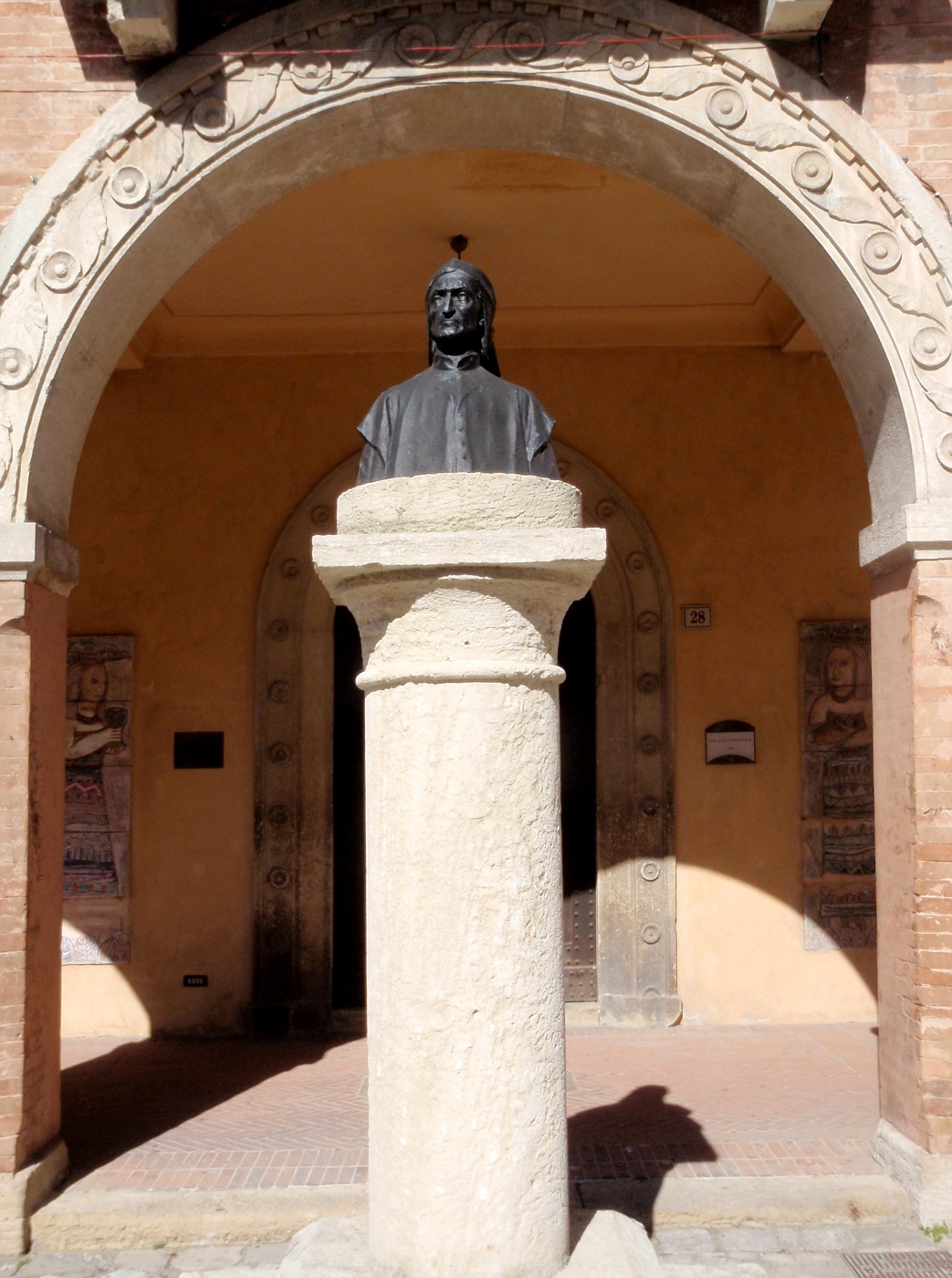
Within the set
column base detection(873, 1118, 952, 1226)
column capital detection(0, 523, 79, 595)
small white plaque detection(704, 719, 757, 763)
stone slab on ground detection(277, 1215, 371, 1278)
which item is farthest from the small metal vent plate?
column capital detection(0, 523, 79, 595)

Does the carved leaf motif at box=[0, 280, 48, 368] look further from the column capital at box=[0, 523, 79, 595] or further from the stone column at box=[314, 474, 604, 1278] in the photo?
the stone column at box=[314, 474, 604, 1278]

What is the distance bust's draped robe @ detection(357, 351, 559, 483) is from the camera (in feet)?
11.0

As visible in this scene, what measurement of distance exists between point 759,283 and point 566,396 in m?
1.36

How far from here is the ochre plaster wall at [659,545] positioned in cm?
762

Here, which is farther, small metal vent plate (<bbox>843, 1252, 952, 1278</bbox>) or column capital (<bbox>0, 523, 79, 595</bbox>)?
column capital (<bbox>0, 523, 79, 595</bbox>)

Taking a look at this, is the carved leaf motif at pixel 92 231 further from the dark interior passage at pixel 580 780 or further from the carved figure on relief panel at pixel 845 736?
the carved figure on relief panel at pixel 845 736

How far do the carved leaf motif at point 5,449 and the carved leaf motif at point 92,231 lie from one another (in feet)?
2.33

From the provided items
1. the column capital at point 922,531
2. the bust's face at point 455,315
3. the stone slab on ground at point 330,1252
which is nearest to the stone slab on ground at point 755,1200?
the stone slab on ground at point 330,1252

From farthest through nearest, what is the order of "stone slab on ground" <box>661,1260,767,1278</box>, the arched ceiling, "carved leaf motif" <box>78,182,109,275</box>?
the arched ceiling → "carved leaf motif" <box>78,182,109,275</box> → "stone slab on ground" <box>661,1260,767,1278</box>

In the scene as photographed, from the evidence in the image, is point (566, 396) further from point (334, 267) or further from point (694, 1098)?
point (694, 1098)

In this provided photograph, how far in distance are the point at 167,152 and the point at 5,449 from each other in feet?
4.58

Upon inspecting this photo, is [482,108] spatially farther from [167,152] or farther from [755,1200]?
[755,1200]

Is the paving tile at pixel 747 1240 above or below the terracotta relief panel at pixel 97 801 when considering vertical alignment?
below

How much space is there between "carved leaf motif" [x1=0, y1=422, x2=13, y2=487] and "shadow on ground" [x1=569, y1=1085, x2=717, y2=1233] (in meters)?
3.50
